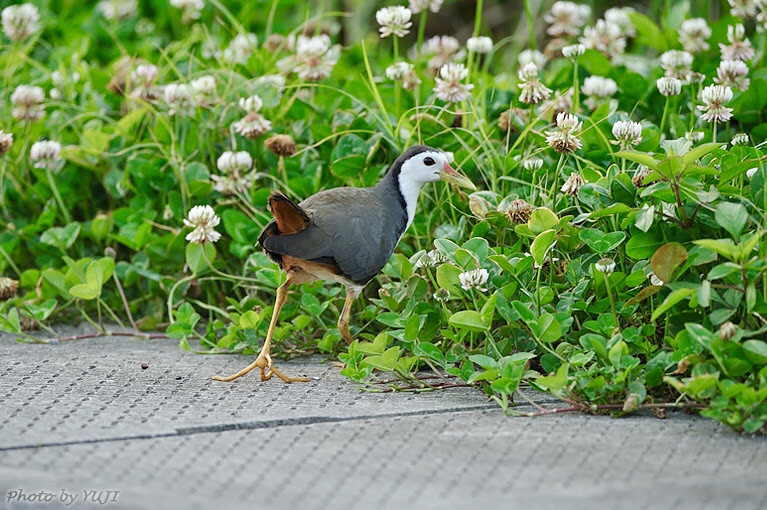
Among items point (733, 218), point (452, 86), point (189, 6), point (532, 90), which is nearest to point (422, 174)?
point (452, 86)

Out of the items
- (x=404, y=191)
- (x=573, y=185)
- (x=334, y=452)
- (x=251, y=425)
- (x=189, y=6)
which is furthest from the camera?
(x=189, y=6)

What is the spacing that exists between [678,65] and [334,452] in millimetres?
2230

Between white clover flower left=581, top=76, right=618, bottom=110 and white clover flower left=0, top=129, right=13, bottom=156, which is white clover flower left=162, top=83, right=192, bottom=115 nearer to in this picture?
white clover flower left=0, top=129, right=13, bottom=156

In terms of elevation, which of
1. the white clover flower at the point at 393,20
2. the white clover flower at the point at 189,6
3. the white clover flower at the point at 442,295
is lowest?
the white clover flower at the point at 442,295

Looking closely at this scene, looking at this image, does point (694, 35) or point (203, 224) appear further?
point (694, 35)

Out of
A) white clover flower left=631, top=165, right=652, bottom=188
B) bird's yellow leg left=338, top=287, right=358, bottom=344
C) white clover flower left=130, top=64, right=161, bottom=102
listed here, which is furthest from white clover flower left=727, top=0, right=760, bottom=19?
white clover flower left=130, top=64, right=161, bottom=102

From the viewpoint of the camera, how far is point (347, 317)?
336cm

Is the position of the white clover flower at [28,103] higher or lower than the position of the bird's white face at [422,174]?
higher

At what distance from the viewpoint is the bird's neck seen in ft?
11.4

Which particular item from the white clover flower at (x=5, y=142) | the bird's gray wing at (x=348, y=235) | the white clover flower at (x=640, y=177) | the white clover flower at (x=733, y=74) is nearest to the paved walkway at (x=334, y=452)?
the bird's gray wing at (x=348, y=235)

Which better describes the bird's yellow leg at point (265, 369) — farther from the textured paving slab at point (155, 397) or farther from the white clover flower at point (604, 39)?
the white clover flower at point (604, 39)

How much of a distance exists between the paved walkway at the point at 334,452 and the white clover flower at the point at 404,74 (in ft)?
4.37

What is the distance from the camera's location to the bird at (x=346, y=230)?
3100 millimetres

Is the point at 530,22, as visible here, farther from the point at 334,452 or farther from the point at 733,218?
the point at 334,452
